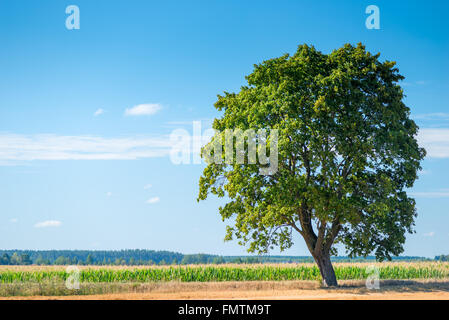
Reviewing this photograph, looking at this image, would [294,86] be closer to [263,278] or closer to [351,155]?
[351,155]

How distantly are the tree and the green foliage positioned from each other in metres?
0.06

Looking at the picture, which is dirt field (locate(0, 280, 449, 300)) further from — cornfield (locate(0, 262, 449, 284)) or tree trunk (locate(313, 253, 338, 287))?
cornfield (locate(0, 262, 449, 284))

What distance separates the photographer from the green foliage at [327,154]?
96.4 ft

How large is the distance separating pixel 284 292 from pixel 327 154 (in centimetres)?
824

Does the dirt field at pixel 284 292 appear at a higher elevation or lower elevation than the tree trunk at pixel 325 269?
lower

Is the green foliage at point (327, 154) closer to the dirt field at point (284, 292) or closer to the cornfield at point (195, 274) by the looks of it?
the dirt field at point (284, 292)

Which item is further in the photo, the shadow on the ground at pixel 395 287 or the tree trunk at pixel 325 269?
the tree trunk at pixel 325 269

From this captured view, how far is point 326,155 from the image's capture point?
29.7m

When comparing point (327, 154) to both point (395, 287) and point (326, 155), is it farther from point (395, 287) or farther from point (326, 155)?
point (395, 287)

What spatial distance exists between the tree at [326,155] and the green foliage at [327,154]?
0.20 feet

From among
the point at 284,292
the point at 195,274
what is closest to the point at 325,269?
the point at 284,292

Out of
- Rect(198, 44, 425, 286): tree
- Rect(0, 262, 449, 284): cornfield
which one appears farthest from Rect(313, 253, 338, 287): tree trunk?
Rect(0, 262, 449, 284): cornfield

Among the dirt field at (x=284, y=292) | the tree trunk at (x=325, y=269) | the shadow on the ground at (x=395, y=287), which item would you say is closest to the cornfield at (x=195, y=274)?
the dirt field at (x=284, y=292)

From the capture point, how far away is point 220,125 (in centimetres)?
3322
